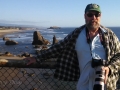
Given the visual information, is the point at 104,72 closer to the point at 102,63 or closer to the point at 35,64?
the point at 102,63

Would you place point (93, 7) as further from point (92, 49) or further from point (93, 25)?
point (92, 49)

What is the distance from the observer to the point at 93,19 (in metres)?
2.75

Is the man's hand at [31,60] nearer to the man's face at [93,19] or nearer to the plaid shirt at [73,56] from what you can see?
the plaid shirt at [73,56]

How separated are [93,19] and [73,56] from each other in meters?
0.54

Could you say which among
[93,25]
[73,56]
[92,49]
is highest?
[93,25]

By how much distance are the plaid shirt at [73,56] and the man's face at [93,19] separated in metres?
0.16

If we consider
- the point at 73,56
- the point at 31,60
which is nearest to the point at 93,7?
the point at 73,56

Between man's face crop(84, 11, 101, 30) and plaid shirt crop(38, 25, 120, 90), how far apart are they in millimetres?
160

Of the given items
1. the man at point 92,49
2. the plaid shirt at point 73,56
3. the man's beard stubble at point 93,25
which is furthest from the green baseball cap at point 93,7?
the plaid shirt at point 73,56

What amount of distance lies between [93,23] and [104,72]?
24.0 inches

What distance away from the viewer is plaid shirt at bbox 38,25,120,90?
2.75m

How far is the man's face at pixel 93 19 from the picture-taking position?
2746 millimetres

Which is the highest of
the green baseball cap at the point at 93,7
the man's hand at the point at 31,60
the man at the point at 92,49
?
the green baseball cap at the point at 93,7

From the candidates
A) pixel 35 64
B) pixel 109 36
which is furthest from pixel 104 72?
pixel 35 64
